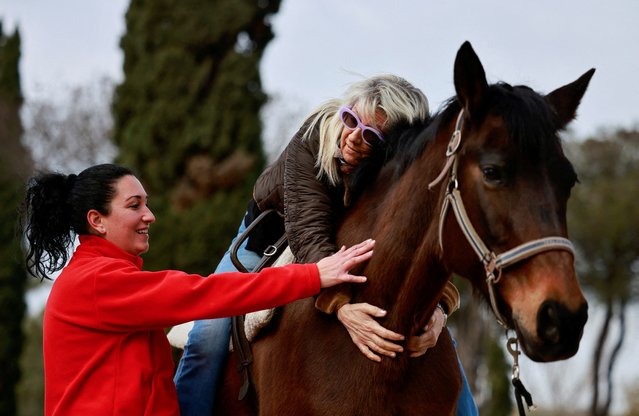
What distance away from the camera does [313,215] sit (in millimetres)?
3322

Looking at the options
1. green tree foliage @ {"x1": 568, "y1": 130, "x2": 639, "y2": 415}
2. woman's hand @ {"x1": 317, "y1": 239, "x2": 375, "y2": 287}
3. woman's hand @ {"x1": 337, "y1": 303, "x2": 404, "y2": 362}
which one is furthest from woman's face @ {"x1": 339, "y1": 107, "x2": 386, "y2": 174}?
green tree foliage @ {"x1": 568, "y1": 130, "x2": 639, "y2": 415}

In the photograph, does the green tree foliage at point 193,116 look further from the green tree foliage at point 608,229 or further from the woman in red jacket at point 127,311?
the green tree foliage at point 608,229

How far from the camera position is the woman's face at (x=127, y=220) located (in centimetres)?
345

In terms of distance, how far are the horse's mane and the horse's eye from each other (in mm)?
93

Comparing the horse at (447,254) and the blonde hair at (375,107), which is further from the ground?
the blonde hair at (375,107)

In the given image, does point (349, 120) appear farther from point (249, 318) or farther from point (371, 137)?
point (249, 318)

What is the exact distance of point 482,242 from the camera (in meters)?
2.61

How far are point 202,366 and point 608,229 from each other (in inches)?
941

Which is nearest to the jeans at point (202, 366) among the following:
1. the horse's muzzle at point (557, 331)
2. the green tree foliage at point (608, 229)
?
the horse's muzzle at point (557, 331)

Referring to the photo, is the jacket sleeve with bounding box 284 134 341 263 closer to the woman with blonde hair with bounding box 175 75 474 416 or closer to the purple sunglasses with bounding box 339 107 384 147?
the woman with blonde hair with bounding box 175 75 474 416

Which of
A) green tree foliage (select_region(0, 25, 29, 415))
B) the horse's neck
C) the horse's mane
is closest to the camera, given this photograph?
the horse's mane

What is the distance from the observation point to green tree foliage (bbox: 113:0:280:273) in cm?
1342

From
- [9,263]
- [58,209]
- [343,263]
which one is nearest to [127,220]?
[58,209]

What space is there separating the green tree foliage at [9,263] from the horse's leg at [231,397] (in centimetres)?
1227
